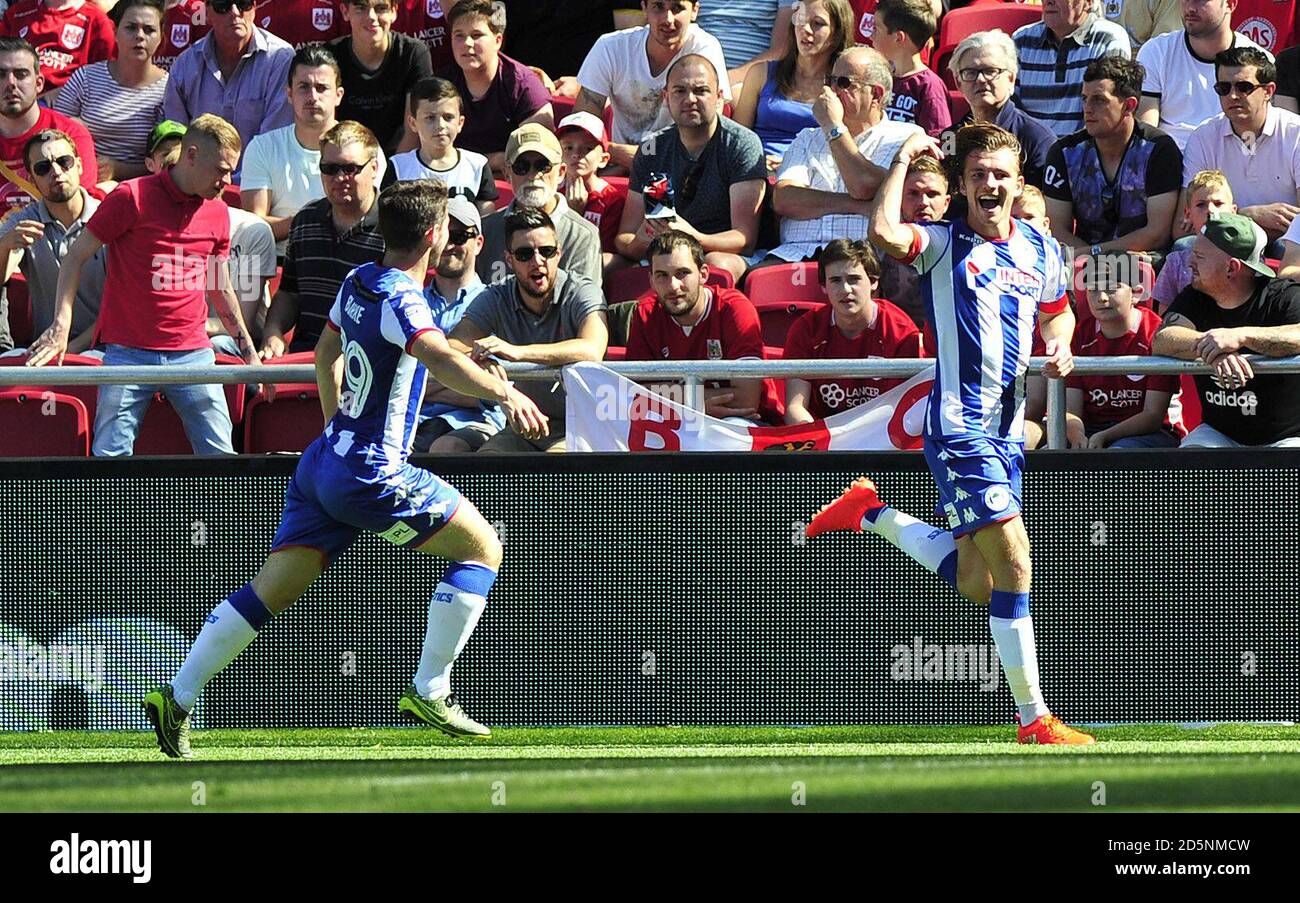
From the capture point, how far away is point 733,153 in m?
9.39

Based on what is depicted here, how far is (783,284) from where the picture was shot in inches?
352

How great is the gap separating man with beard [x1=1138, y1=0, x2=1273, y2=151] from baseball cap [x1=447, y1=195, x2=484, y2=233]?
3831 mm

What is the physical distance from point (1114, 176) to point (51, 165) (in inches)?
206

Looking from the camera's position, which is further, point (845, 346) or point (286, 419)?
point (286, 419)

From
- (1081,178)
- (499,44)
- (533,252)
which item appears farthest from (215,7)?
(1081,178)

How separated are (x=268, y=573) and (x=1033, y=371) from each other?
2.86 metres

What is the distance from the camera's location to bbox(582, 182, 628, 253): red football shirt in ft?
31.7

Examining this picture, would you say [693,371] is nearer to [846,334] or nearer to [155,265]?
[846,334]

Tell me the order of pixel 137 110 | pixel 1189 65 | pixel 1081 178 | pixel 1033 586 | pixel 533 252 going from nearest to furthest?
pixel 1033 586 → pixel 533 252 → pixel 1081 178 → pixel 1189 65 → pixel 137 110

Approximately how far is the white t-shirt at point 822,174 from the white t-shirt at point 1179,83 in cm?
169

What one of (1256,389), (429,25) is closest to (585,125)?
(429,25)

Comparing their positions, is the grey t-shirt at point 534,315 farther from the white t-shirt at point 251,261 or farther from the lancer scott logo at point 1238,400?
the lancer scott logo at point 1238,400

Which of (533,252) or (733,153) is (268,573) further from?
(733,153)

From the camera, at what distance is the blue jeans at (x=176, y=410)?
7680mm
